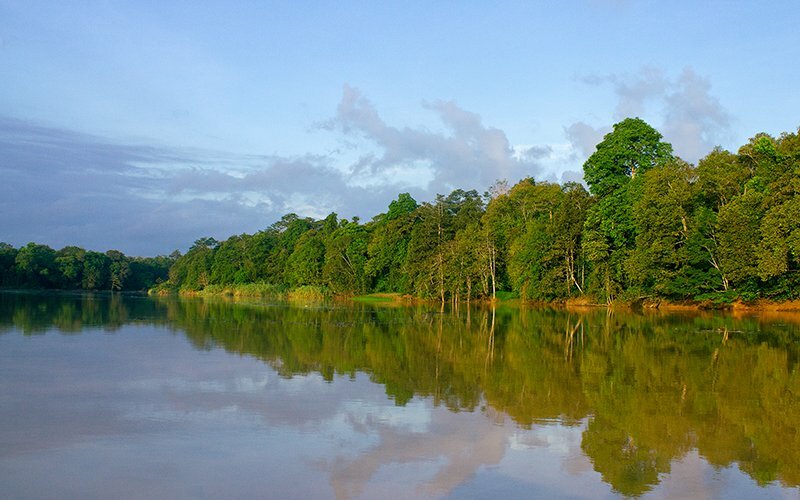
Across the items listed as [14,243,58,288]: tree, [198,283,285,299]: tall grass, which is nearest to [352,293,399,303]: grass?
[198,283,285,299]: tall grass

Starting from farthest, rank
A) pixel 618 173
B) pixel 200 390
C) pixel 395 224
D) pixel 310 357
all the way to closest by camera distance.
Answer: pixel 395 224 < pixel 618 173 < pixel 310 357 < pixel 200 390

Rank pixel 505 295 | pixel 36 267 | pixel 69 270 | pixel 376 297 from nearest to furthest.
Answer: pixel 505 295, pixel 376 297, pixel 36 267, pixel 69 270

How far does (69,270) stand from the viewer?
105 meters

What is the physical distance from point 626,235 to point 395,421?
40837 mm

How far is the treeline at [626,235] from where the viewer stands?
38.7 m

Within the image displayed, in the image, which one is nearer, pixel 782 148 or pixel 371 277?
pixel 782 148

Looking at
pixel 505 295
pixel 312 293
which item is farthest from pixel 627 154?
pixel 312 293

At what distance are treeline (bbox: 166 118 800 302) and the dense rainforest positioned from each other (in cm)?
10

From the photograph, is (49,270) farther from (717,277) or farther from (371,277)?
(717,277)

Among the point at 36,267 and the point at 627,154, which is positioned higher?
the point at 627,154

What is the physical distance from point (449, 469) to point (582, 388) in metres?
6.33

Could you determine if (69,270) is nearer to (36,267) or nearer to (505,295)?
(36,267)

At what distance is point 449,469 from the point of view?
7.64 meters

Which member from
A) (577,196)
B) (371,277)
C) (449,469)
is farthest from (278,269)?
(449,469)
